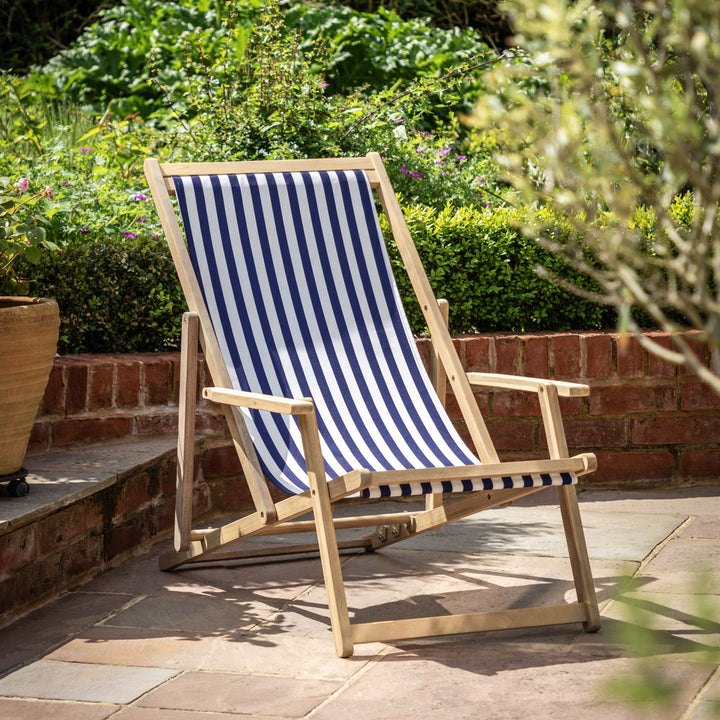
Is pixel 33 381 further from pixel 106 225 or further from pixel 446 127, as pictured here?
pixel 446 127

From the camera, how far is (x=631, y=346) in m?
4.09

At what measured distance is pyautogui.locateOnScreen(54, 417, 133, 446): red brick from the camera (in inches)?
144

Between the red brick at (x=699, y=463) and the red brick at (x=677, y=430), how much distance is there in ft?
0.15

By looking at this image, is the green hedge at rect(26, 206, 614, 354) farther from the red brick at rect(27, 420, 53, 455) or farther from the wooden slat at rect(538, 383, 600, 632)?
the wooden slat at rect(538, 383, 600, 632)

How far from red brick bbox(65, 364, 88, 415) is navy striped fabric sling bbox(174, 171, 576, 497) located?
0.75m

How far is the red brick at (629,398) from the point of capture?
411 centimetres

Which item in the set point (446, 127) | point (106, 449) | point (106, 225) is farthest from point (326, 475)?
point (446, 127)

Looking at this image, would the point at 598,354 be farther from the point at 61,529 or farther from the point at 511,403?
the point at 61,529

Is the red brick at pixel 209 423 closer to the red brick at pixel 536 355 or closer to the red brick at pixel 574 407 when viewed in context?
the red brick at pixel 536 355

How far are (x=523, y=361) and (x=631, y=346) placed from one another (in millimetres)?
399

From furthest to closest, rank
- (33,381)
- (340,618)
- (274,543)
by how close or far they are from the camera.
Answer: (274,543) < (33,381) < (340,618)

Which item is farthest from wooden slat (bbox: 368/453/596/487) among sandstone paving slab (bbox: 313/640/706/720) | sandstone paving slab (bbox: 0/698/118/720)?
sandstone paving slab (bbox: 0/698/118/720)

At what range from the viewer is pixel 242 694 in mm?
2387

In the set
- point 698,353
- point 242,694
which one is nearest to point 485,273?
point 698,353
